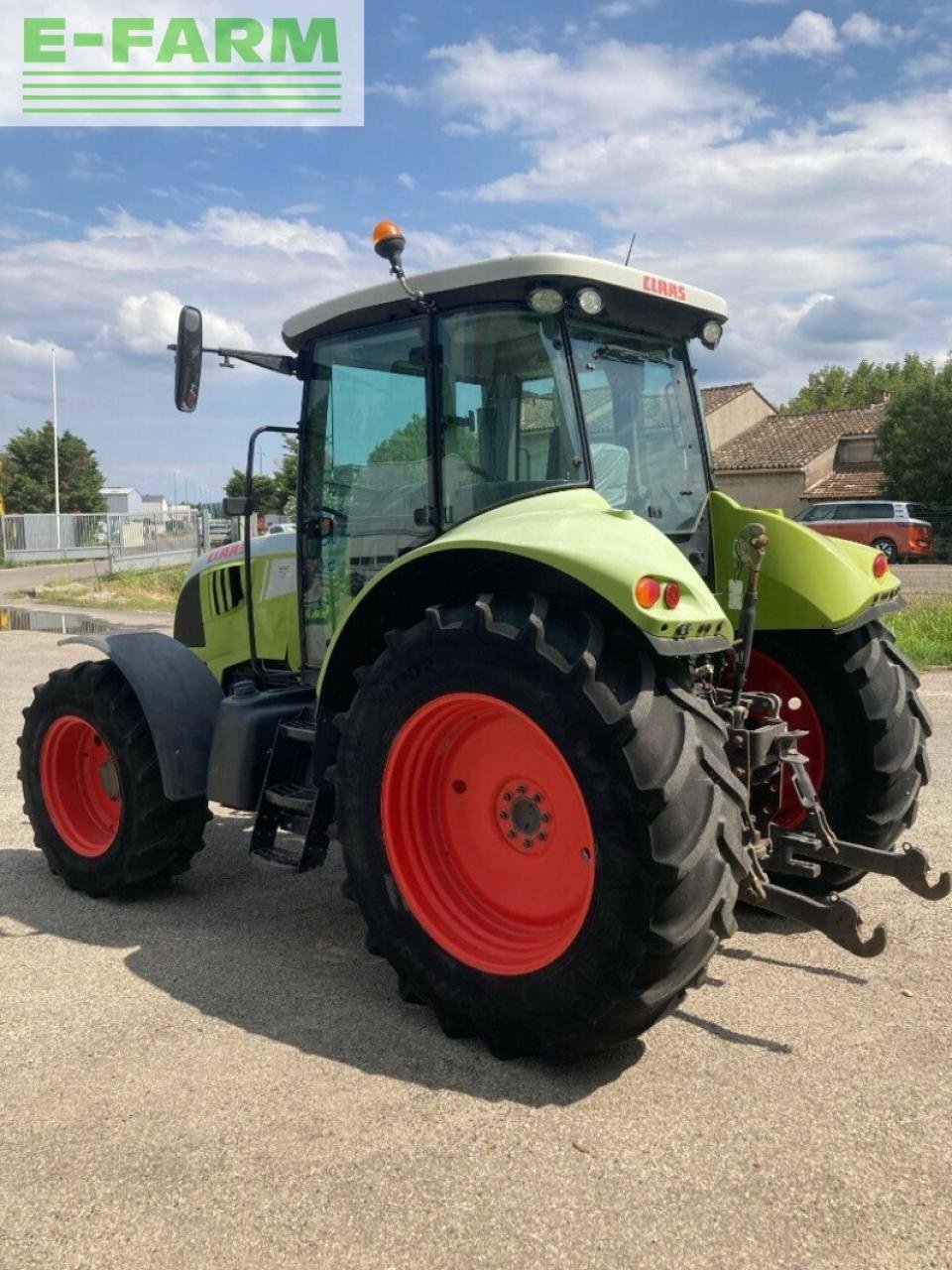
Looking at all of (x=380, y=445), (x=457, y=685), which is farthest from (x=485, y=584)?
(x=380, y=445)

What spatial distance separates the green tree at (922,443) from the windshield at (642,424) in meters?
35.8

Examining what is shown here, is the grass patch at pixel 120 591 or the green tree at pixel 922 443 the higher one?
the green tree at pixel 922 443

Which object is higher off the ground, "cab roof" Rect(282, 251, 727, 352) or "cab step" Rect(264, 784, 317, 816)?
"cab roof" Rect(282, 251, 727, 352)

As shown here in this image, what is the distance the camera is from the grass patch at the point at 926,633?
12.7 meters

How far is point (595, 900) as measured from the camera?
3.09 metres

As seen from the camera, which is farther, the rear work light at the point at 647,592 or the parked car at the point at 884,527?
the parked car at the point at 884,527

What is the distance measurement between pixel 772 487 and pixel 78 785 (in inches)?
1613

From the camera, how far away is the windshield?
3990 millimetres

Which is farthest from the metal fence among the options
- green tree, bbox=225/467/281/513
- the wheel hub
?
the wheel hub

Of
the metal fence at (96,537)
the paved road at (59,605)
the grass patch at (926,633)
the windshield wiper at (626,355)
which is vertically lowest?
the paved road at (59,605)

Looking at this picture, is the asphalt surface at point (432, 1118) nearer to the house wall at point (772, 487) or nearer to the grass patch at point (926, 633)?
the grass patch at point (926, 633)

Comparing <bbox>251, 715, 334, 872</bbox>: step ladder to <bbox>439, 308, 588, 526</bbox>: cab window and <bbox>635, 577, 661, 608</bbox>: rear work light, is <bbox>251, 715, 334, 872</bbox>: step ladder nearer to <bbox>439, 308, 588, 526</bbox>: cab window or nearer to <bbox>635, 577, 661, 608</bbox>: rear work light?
<bbox>439, 308, 588, 526</bbox>: cab window

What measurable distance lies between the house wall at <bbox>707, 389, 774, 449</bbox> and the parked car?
1553 cm

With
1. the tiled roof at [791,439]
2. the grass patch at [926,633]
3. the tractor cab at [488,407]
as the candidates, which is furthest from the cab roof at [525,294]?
the tiled roof at [791,439]
